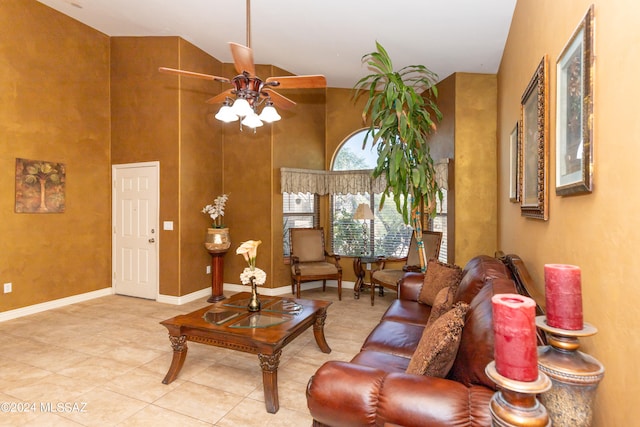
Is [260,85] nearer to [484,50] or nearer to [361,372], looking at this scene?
[361,372]

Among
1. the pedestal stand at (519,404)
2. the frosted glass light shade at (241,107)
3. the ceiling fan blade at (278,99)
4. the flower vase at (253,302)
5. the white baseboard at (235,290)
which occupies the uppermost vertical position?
the ceiling fan blade at (278,99)

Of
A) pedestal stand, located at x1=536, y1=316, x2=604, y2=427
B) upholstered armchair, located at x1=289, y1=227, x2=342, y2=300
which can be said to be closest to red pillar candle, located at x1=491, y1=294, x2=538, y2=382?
pedestal stand, located at x1=536, y1=316, x2=604, y2=427

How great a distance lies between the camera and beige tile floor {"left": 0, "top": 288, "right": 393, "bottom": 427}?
222 cm

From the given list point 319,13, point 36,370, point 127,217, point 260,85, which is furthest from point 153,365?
point 319,13

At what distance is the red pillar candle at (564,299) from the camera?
91 centimetres

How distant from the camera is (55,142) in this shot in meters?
4.54

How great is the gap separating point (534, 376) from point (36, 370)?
3.64m

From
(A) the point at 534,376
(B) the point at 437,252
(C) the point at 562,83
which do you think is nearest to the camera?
(A) the point at 534,376

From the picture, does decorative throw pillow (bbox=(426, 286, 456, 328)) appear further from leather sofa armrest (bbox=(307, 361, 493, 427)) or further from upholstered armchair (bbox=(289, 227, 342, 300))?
upholstered armchair (bbox=(289, 227, 342, 300))

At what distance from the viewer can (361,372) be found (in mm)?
1421

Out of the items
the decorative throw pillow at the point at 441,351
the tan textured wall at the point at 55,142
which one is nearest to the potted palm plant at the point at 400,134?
the decorative throw pillow at the point at 441,351

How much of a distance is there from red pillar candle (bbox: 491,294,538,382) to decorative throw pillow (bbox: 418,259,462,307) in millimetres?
→ 2294

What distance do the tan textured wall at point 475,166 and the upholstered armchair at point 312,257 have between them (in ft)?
6.04

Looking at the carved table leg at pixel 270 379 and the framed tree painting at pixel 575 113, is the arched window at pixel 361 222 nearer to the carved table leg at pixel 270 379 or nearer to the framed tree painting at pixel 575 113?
the carved table leg at pixel 270 379
